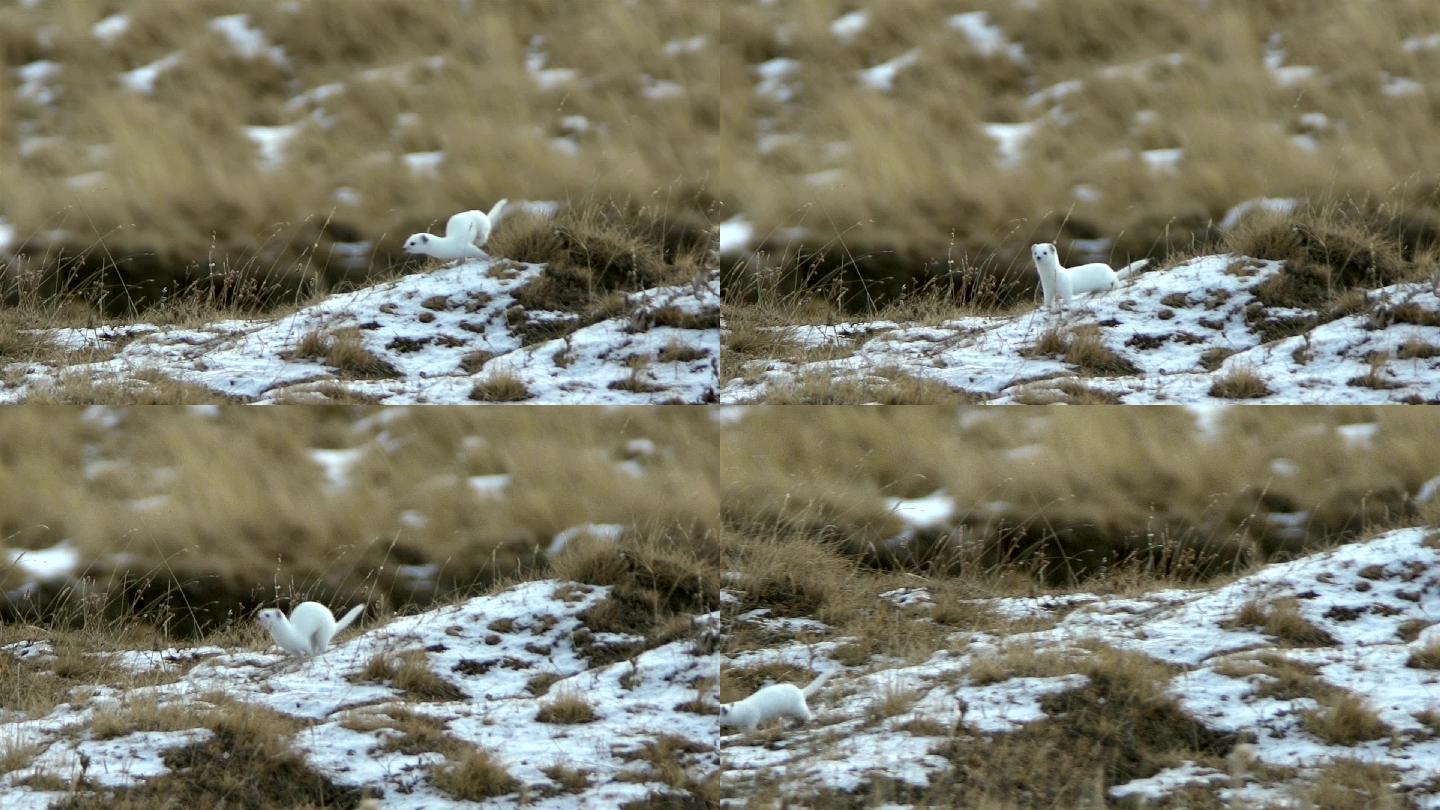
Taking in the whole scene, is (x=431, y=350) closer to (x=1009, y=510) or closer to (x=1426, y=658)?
(x=1009, y=510)

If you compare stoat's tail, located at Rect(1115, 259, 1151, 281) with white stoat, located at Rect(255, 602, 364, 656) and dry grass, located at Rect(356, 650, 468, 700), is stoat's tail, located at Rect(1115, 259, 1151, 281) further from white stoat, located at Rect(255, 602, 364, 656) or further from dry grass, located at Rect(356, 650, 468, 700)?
white stoat, located at Rect(255, 602, 364, 656)

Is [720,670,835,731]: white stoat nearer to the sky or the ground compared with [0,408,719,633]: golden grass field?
nearer to the ground

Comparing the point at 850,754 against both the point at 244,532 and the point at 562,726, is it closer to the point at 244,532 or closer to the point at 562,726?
the point at 562,726

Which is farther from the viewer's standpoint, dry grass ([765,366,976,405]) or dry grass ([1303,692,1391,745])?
dry grass ([765,366,976,405])

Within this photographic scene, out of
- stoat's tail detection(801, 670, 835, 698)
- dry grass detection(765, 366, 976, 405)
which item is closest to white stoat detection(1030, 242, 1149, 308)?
dry grass detection(765, 366, 976, 405)

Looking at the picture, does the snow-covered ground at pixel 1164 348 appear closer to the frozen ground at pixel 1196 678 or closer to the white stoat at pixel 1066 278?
the white stoat at pixel 1066 278

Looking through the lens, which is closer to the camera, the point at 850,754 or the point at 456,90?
the point at 850,754

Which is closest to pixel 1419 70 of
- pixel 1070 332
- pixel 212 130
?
pixel 1070 332
